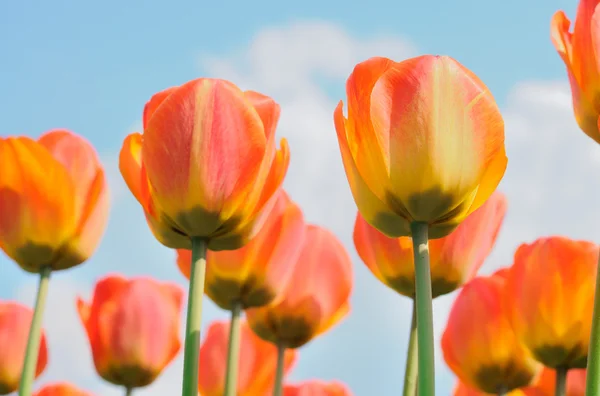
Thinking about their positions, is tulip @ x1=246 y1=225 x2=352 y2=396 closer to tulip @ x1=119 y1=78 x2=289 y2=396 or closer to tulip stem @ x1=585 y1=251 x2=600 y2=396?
tulip @ x1=119 y1=78 x2=289 y2=396

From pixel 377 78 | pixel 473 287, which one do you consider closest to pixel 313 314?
pixel 473 287

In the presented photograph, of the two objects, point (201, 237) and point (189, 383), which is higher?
point (201, 237)

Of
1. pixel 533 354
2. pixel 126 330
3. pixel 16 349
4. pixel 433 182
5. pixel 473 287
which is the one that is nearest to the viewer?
pixel 433 182

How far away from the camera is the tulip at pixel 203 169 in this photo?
3.56 ft

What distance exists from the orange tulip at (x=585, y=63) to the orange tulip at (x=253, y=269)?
55cm

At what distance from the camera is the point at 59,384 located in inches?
78.8

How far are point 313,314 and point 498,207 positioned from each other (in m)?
0.48

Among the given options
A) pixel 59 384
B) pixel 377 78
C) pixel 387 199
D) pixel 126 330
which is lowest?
pixel 59 384

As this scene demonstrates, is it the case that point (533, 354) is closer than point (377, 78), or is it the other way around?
point (377, 78)

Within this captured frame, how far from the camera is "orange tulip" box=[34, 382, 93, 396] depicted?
198 centimetres

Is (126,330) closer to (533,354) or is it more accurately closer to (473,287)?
(473,287)

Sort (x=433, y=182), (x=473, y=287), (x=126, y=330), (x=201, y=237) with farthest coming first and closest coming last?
(x=126, y=330)
(x=473, y=287)
(x=201, y=237)
(x=433, y=182)

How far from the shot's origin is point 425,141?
936mm

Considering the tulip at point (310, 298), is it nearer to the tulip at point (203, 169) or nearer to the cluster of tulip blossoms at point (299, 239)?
the cluster of tulip blossoms at point (299, 239)
